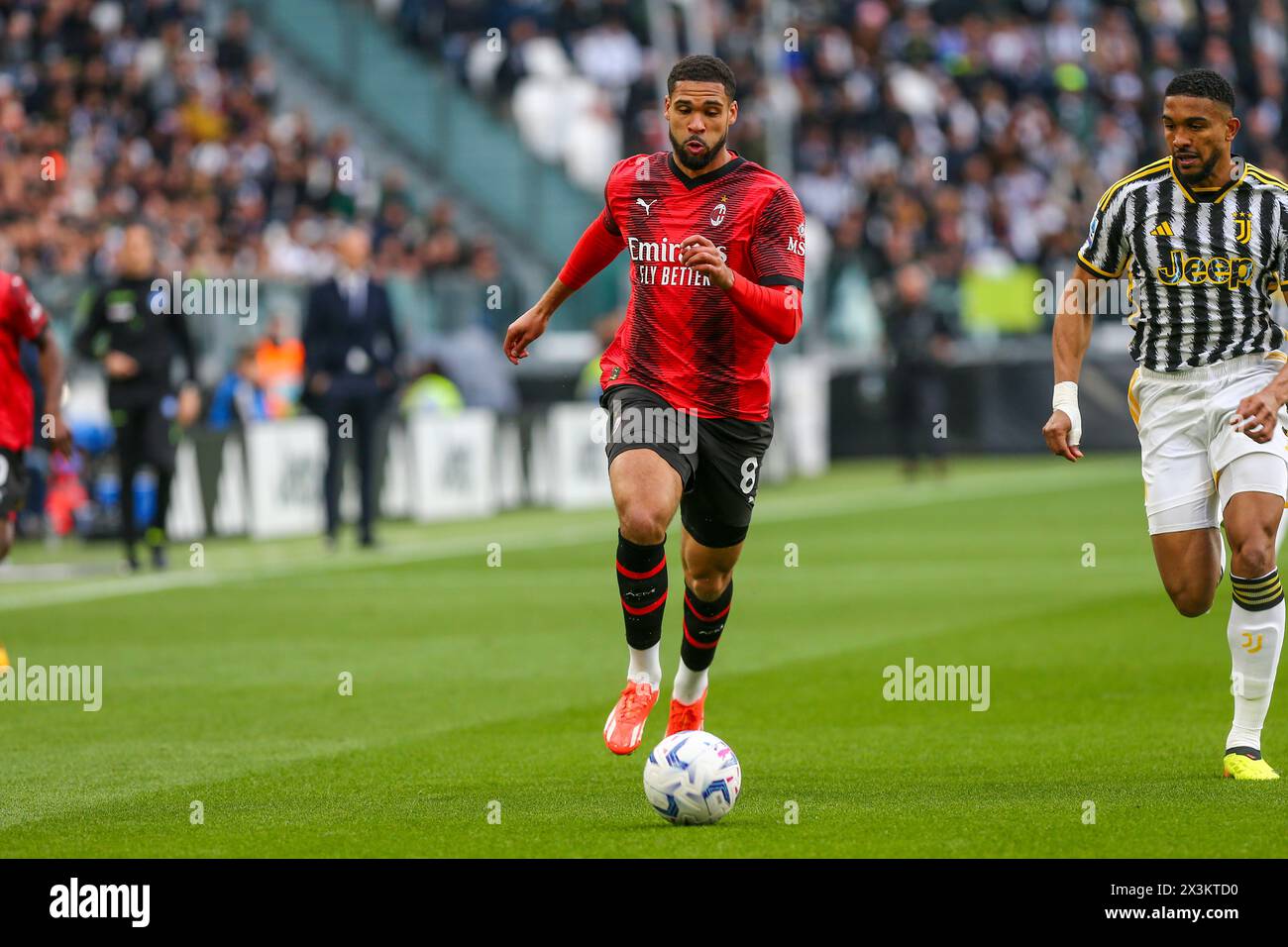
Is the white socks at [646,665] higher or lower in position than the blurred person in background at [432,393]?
lower

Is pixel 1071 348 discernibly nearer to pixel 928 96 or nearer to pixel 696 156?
pixel 696 156

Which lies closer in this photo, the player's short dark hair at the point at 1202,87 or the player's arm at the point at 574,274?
the player's short dark hair at the point at 1202,87

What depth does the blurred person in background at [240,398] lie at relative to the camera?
21797 millimetres

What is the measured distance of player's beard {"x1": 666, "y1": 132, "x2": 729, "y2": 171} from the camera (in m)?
8.48

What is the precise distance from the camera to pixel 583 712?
10523mm

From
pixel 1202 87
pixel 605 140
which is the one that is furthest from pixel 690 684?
pixel 605 140

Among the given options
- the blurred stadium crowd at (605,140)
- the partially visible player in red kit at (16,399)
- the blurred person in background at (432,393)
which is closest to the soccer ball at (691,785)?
the partially visible player in red kit at (16,399)

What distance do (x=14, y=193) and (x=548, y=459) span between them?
7250 millimetres

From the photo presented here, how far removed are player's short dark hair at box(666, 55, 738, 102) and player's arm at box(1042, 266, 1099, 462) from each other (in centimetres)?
150

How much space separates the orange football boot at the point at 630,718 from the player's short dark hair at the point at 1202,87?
295 centimetres

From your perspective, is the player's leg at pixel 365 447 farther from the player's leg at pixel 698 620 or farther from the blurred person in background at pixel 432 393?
Answer: the player's leg at pixel 698 620

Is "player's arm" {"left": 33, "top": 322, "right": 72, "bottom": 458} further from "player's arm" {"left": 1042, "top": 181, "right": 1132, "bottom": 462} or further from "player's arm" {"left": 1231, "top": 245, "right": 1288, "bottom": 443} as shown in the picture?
"player's arm" {"left": 1231, "top": 245, "right": 1288, "bottom": 443}

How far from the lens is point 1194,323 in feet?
27.8
